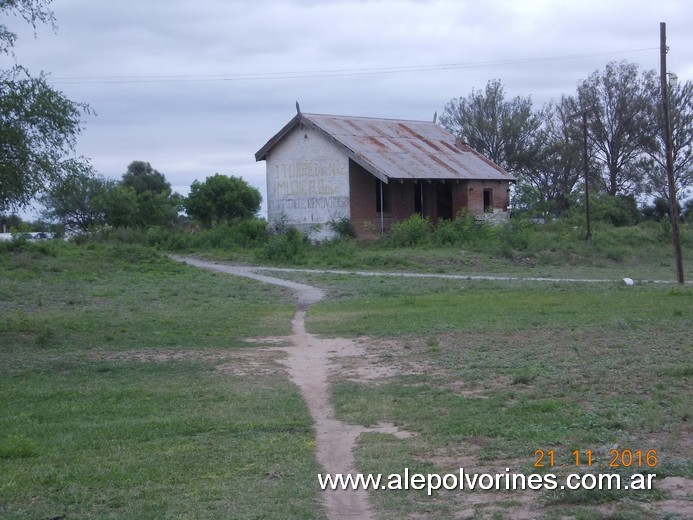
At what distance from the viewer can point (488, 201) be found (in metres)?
51.3

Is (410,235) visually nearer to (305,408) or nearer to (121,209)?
(121,209)

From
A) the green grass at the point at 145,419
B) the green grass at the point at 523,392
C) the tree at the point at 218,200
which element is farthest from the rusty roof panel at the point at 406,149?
the green grass at the point at 523,392

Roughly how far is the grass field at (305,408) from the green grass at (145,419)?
3 centimetres

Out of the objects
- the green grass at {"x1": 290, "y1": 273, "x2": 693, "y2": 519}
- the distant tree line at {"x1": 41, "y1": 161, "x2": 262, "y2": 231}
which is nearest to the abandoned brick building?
the distant tree line at {"x1": 41, "y1": 161, "x2": 262, "y2": 231}

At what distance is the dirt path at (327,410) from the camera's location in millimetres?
7703

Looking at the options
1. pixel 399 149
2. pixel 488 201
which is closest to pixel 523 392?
pixel 399 149

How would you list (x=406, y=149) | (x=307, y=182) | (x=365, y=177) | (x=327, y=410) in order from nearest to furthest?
(x=327, y=410), (x=365, y=177), (x=307, y=182), (x=406, y=149)

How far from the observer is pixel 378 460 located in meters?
8.88

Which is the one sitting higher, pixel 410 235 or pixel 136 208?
pixel 136 208

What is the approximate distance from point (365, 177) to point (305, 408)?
35.9 metres

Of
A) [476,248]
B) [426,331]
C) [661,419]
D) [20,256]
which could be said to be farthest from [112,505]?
[476,248]

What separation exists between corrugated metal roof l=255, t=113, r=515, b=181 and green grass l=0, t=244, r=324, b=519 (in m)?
21.6

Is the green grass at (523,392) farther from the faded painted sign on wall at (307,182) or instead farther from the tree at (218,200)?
the tree at (218,200)

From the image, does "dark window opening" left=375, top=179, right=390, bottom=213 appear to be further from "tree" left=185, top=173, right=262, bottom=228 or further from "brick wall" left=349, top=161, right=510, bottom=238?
"tree" left=185, top=173, right=262, bottom=228
